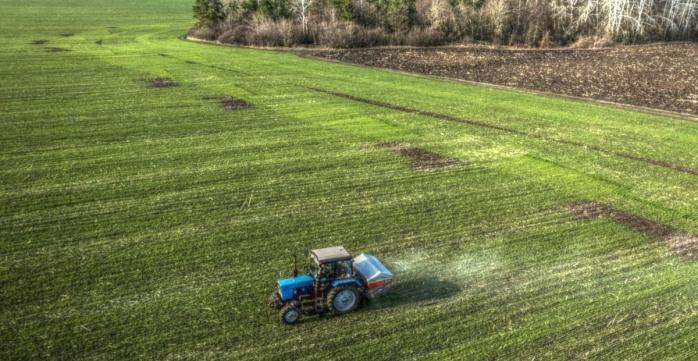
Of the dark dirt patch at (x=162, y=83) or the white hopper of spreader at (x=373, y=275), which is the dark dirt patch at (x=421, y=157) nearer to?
the white hopper of spreader at (x=373, y=275)

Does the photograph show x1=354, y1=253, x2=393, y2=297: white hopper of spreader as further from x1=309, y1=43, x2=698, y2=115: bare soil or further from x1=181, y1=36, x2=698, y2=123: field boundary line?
x1=309, y1=43, x2=698, y2=115: bare soil

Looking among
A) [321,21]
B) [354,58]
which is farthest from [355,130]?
[321,21]

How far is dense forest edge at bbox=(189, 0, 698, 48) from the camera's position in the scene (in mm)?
59219

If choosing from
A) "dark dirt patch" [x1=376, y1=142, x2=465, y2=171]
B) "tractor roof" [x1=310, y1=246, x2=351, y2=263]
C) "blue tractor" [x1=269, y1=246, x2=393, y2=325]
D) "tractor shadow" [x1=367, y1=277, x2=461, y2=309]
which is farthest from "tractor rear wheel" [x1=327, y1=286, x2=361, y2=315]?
"dark dirt patch" [x1=376, y1=142, x2=465, y2=171]

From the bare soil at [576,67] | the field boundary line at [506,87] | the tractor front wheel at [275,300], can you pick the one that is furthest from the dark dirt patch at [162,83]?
the tractor front wheel at [275,300]

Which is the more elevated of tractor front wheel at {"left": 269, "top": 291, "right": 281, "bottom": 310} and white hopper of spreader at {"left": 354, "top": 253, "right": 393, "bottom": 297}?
white hopper of spreader at {"left": 354, "top": 253, "right": 393, "bottom": 297}

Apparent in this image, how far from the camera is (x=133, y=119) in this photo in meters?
28.7

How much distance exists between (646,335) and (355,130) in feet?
58.7

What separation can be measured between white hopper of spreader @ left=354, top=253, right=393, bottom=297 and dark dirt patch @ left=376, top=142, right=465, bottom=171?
31.2 ft

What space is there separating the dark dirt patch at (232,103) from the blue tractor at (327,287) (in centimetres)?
2088

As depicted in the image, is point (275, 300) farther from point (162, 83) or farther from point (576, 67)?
point (576, 67)

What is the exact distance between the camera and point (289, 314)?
1195 centimetres

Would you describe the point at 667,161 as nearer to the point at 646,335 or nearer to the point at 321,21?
the point at 646,335

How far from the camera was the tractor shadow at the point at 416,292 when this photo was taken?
13.0 meters
